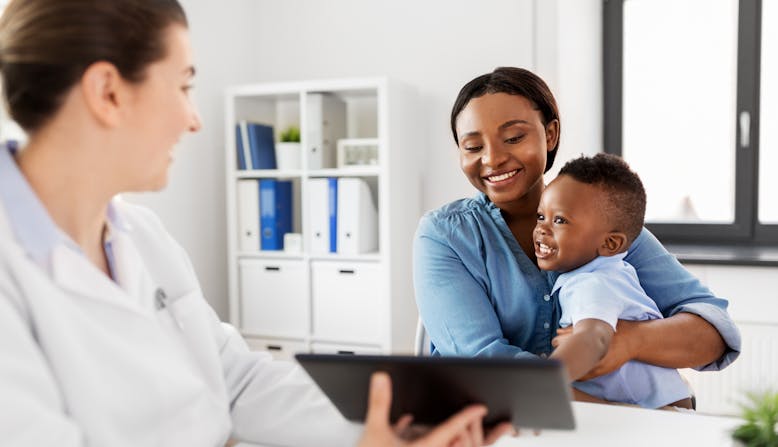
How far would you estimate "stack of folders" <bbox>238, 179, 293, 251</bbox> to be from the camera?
3.51 metres

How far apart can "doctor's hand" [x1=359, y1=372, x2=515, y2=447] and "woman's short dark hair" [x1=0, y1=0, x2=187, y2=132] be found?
53cm

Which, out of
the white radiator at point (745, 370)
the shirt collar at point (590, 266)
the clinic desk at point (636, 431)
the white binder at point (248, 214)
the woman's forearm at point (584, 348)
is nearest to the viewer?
the clinic desk at point (636, 431)

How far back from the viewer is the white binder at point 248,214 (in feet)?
11.6

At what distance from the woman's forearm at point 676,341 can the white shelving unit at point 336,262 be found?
200 cm

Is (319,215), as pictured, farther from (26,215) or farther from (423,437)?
(423,437)

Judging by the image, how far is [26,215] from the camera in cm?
90

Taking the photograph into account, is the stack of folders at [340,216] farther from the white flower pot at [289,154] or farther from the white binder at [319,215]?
the white flower pot at [289,154]

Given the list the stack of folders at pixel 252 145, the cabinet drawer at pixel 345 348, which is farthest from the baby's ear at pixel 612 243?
the stack of folders at pixel 252 145

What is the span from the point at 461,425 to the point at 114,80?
0.63 metres

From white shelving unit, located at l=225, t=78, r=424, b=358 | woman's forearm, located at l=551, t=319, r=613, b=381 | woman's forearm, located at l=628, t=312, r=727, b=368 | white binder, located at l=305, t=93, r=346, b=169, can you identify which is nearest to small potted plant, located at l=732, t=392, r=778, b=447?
woman's forearm, located at l=551, t=319, r=613, b=381

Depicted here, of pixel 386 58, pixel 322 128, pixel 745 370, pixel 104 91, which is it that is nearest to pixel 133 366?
pixel 104 91

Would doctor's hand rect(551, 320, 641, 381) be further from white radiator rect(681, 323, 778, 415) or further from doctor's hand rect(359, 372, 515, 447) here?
white radiator rect(681, 323, 778, 415)

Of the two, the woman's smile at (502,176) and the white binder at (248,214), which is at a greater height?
the woman's smile at (502,176)

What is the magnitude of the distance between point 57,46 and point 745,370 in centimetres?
303
